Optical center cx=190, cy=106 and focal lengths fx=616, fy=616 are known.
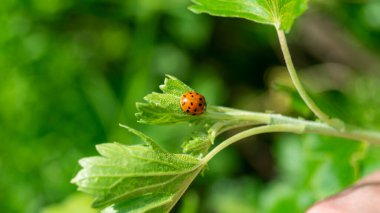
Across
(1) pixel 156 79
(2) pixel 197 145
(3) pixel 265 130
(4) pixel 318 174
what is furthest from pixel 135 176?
(1) pixel 156 79

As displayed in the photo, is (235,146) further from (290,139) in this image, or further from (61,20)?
(61,20)

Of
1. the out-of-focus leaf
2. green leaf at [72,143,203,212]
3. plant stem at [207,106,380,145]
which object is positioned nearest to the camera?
green leaf at [72,143,203,212]

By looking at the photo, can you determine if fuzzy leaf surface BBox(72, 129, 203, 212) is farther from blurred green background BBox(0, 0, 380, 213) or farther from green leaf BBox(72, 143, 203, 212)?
blurred green background BBox(0, 0, 380, 213)

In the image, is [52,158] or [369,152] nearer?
[369,152]

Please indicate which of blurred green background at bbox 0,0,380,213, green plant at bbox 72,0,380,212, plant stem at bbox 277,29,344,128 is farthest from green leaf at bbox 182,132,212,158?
blurred green background at bbox 0,0,380,213

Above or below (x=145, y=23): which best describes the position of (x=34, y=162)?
below

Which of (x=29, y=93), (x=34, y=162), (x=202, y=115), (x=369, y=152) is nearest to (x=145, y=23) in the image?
(x=29, y=93)
